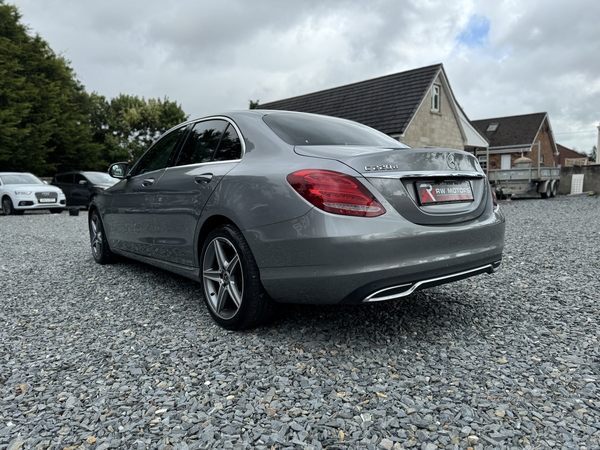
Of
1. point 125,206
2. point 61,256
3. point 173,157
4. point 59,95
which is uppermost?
point 59,95

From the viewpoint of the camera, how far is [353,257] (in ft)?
8.66

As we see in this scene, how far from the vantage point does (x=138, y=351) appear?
10.1 ft

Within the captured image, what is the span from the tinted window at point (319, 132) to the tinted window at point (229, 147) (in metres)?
0.26

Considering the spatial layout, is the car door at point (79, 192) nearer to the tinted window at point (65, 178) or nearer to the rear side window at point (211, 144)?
the tinted window at point (65, 178)

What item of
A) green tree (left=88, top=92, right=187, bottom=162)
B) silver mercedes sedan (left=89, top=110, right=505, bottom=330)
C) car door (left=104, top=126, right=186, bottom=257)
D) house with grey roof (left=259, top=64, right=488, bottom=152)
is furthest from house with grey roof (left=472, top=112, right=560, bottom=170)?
silver mercedes sedan (left=89, top=110, right=505, bottom=330)

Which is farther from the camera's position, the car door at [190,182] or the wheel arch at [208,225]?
the car door at [190,182]

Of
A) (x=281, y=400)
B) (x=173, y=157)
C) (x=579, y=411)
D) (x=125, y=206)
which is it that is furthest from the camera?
(x=125, y=206)

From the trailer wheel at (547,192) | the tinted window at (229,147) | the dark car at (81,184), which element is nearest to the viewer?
the tinted window at (229,147)

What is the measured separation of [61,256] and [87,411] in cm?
520

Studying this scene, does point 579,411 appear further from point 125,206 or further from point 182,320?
point 125,206

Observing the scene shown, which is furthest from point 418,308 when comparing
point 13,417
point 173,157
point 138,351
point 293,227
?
point 13,417

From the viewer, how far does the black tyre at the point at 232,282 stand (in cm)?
308

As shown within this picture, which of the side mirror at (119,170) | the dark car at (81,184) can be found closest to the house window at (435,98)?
the dark car at (81,184)

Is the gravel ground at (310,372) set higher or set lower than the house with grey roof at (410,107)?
lower
